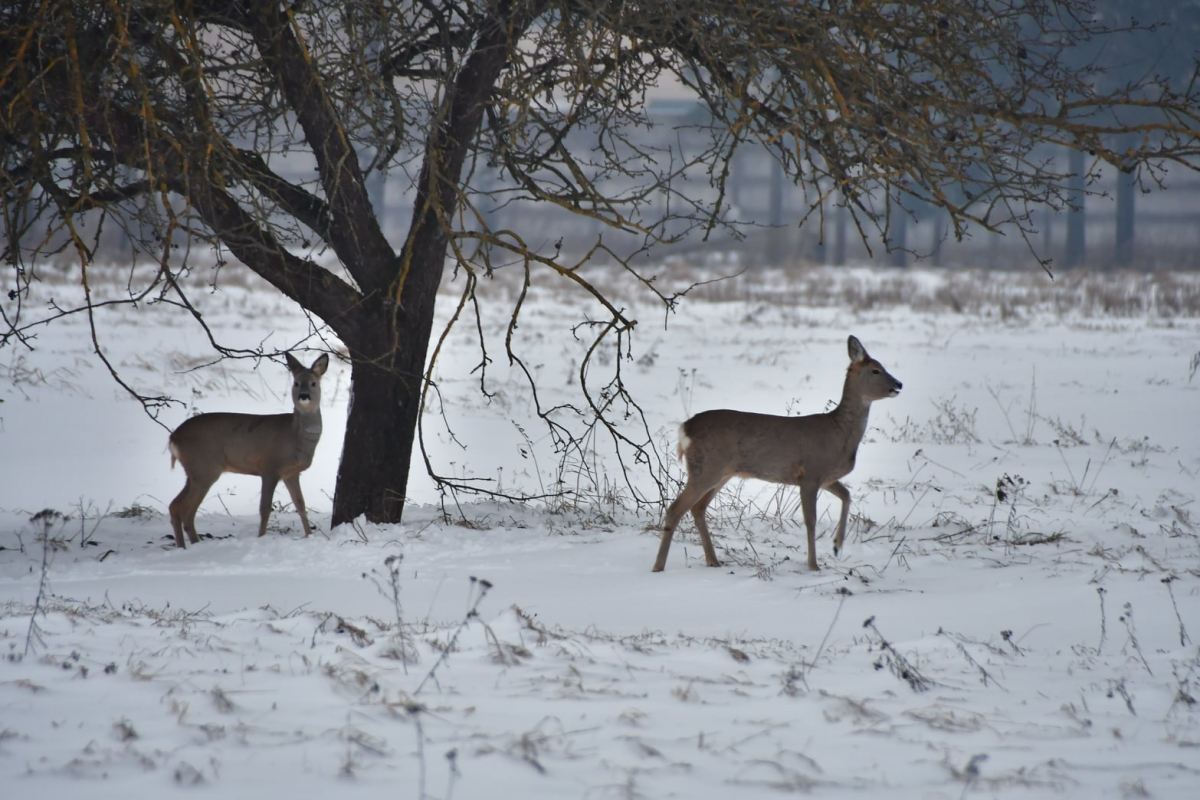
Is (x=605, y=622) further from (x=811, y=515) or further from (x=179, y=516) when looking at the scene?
(x=179, y=516)

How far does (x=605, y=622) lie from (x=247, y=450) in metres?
3.52

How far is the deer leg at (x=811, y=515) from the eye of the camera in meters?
6.77

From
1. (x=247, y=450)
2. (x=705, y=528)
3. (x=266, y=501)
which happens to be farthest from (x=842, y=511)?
(x=247, y=450)

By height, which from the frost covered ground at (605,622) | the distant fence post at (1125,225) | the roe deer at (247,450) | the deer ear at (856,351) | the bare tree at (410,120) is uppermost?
the distant fence post at (1125,225)

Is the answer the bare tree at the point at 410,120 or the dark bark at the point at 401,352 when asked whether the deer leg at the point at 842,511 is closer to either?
the bare tree at the point at 410,120

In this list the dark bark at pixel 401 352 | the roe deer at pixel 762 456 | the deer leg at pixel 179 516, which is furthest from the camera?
the deer leg at pixel 179 516

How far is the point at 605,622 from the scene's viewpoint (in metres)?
5.75

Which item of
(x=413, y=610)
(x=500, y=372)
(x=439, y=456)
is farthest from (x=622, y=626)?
(x=500, y=372)

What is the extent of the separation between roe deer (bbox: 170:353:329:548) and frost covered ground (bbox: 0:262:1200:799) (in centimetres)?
35

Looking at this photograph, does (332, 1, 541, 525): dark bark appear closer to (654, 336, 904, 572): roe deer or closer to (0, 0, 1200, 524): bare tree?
(0, 0, 1200, 524): bare tree

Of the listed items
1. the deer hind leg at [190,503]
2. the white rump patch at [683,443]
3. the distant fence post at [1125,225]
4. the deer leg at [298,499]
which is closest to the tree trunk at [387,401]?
the deer leg at [298,499]

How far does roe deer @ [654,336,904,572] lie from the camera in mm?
6867

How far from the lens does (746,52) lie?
6.43 m

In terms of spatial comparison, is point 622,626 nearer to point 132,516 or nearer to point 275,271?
point 275,271
